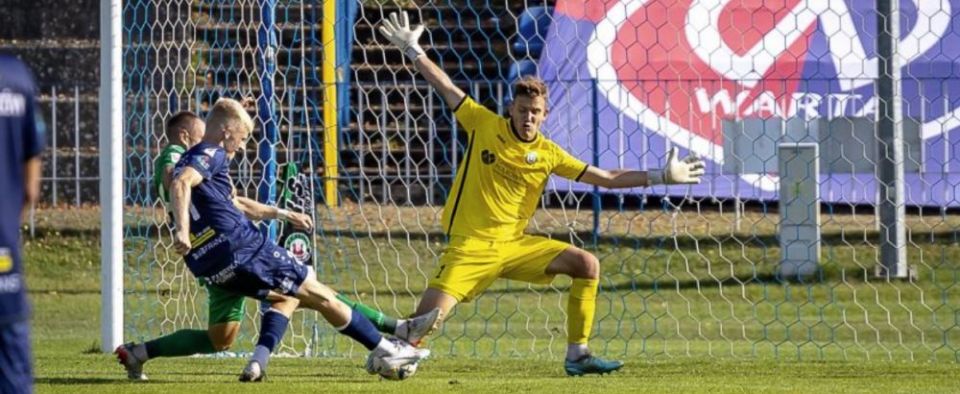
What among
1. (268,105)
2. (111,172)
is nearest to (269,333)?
(111,172)

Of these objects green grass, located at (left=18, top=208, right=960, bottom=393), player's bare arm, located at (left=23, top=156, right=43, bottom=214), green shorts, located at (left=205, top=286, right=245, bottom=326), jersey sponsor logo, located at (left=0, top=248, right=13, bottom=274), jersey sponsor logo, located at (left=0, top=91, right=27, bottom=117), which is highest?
jersey sponsor logo, located at (left=0, top=91, right=27, bottom=117)

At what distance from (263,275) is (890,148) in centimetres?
682

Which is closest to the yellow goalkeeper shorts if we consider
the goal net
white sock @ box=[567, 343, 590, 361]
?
white sock @ box=[567, 343, 590, 361]

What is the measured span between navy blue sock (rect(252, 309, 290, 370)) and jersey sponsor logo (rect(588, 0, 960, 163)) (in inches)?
288

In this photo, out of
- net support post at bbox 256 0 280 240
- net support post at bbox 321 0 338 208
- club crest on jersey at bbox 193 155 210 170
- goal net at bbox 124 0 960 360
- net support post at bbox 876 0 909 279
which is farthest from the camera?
net support post at bbox 876 0 909 279

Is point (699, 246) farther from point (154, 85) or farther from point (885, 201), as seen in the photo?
point (154, 85)

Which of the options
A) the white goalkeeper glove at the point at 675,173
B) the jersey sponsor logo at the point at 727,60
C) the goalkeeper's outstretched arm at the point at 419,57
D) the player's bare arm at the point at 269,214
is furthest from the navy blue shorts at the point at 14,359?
the jersey sponsor logo at the point at 727,60

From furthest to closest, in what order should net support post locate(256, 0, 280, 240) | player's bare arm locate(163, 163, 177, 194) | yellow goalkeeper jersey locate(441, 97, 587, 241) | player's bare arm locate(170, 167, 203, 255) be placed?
net support post locate(256, 0, 280, 240) → yellow goalkeeper jersey locate(441, 97, 587, 241) → player's bare arm locate(163, 163, 177, 194) → player's bare arm locate(170, 167, 203, 255)

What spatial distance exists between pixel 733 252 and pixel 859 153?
5.83 ft

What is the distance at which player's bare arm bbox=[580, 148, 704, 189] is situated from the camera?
9.05 metres

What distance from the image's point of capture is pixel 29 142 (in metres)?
4.44

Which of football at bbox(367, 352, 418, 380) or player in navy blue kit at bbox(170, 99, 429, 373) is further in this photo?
football at bbox(367, 352, 418, 380)

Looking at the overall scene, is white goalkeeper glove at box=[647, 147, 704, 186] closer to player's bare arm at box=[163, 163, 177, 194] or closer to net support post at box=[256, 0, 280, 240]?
player's bare arm at box=[163, 163, 177, 194]

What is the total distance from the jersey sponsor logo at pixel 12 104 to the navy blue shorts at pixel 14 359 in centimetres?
55
